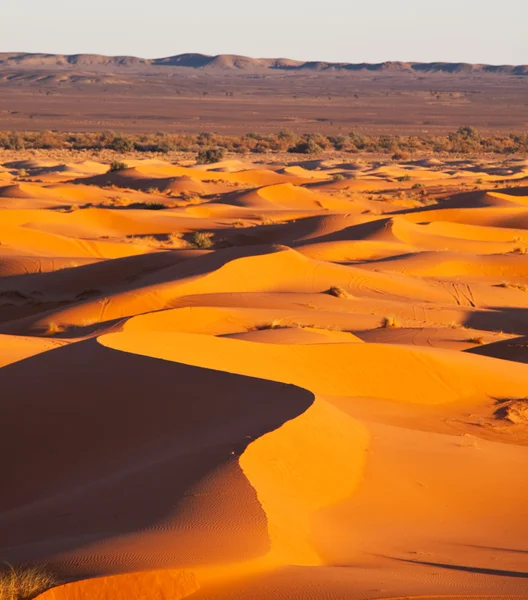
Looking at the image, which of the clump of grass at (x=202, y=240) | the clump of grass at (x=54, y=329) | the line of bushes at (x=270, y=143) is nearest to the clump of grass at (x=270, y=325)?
the clump of grass at (x=54, y=329)

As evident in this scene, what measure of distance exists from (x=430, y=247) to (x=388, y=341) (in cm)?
1273

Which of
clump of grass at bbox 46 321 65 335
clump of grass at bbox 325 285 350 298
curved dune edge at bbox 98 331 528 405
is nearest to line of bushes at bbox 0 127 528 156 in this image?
clump of grass at bbox 325 285 350 298

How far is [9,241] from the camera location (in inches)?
1023

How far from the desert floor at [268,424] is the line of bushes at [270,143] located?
42.2m

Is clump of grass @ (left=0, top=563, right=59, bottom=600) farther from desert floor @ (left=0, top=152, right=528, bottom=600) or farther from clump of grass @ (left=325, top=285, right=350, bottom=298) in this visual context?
clump of grass @ (left=325, top=285, right=350, bottom=298)

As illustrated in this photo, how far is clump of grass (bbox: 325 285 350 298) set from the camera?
1850 centimetres

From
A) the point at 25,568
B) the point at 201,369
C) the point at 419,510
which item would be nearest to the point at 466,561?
the point at 419,510

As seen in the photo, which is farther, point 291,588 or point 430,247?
point 430,247

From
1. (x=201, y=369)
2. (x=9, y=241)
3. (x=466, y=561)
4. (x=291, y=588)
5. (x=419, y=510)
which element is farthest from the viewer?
(x=9, y=241)

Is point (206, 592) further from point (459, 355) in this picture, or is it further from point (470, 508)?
point (459, 355)

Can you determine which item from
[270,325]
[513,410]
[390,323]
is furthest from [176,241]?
[513,410]

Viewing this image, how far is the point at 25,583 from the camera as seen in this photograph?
4664mm

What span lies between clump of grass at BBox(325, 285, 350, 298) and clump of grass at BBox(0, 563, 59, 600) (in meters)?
13.8

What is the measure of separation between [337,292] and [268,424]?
A: 35.1 ft
